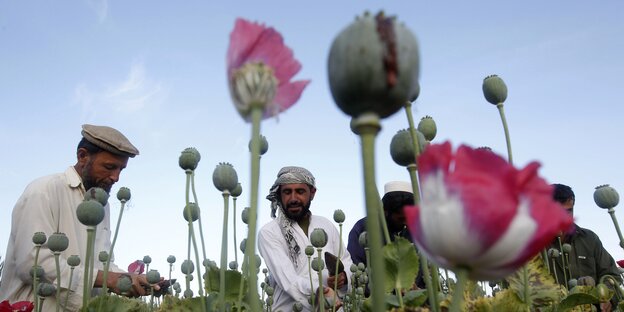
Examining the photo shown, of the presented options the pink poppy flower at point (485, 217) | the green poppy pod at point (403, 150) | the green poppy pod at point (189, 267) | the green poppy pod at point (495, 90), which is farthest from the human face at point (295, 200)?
the pink poppy flower at point (485, 217)

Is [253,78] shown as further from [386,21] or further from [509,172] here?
[509,172]

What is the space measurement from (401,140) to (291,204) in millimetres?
2834

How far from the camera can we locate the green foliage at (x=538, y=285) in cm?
156

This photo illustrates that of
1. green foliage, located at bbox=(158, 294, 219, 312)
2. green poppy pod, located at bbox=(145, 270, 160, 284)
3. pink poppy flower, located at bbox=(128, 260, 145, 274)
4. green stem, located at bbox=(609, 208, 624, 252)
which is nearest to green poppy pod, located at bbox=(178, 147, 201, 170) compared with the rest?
green foliage, located at bbox=(158, 294, 219, 312)

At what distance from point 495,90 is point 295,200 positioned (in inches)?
99.4

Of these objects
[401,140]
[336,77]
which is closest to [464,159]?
[336,77]

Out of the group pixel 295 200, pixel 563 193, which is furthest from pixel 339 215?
pixel 563 193

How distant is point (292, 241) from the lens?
3.75 m

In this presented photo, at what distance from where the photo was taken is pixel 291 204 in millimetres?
3875

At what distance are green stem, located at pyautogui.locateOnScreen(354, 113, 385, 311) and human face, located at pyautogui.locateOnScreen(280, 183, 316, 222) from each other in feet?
A: 10.7

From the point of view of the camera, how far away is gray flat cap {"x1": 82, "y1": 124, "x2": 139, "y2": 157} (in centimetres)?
330

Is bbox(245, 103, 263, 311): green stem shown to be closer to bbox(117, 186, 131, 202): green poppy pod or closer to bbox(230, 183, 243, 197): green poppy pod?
bbox(230, 183, 243, 197): green poppy pod

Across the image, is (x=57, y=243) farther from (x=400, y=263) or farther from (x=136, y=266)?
(x=136, y=266)

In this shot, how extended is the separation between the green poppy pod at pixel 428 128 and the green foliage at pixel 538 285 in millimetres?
463
